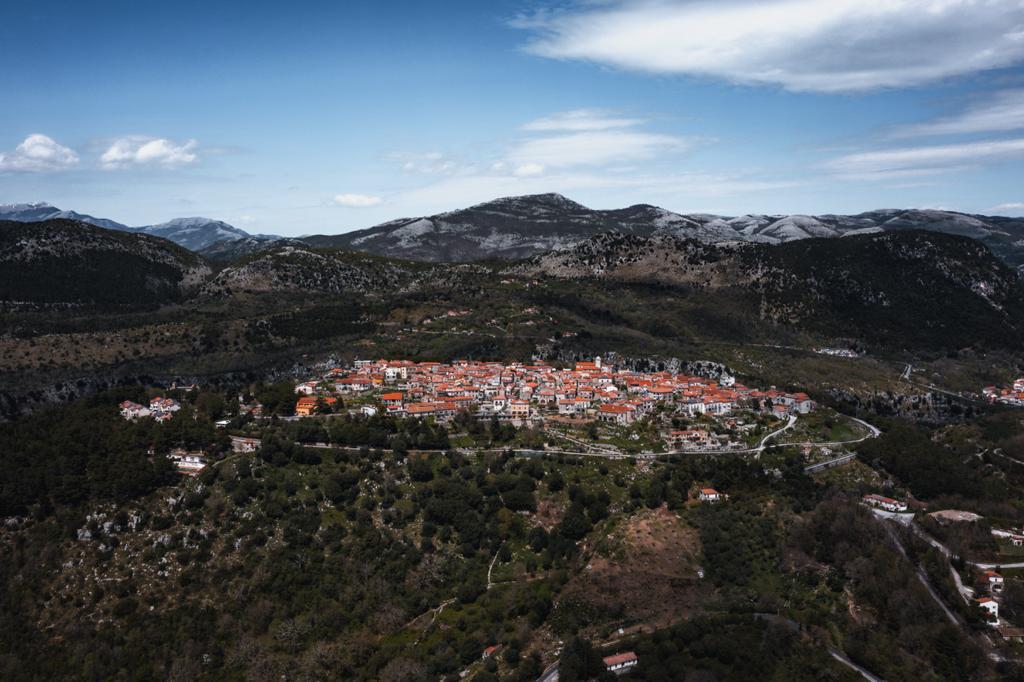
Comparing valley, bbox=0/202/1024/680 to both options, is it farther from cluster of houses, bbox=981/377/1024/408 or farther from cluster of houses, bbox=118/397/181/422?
cluster of houses, bbox=981/377/1024/408

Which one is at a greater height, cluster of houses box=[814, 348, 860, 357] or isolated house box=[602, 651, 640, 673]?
cluster of houses box=[814, 348, 860, 357]

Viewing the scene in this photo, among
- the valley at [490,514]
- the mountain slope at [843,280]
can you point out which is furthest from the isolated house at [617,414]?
the mountain slope at [843,280]

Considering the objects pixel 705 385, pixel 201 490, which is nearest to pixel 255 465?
pixel 201 490

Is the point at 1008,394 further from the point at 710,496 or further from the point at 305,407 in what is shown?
the point at 305,407

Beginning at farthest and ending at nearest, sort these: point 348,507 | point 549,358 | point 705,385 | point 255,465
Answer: point 549,358, point 705,385, point 255,465, point 348,507

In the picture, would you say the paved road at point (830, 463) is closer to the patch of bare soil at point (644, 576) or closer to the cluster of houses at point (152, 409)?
the patch of bare soil at point (644, 576)

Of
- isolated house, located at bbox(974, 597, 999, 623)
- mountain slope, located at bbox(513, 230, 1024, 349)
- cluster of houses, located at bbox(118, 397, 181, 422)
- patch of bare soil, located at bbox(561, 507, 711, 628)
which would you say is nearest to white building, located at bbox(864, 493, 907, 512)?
isolated house, located at bbox(974, 597, 999, 623)

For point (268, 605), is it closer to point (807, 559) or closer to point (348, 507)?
point (348, 507)
